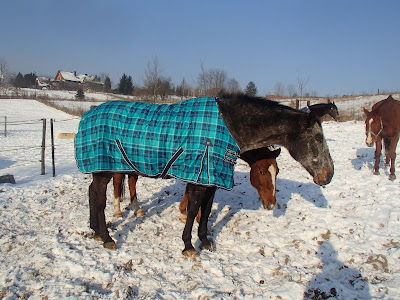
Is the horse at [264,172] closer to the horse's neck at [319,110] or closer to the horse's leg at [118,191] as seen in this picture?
the horse's neck at [319,110]

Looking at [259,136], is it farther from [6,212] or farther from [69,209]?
[6,212]

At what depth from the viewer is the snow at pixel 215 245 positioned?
3135 mm

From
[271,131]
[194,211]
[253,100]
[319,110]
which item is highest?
[253,100]

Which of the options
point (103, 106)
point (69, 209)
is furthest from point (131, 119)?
point (69, 209)

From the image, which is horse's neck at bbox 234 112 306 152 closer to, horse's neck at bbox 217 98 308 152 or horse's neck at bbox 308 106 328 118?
horse's neck at bbox 217 98 308 152

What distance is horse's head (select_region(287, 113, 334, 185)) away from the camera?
11.5ft

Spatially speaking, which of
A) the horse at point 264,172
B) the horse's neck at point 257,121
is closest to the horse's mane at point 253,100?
the horse's neck at point 257,121

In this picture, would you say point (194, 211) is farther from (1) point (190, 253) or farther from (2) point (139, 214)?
(2) point (139, 214)

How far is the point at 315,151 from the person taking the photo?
139 inches

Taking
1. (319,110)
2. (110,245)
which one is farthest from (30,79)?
(319,110)

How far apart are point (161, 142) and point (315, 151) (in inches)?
75.3

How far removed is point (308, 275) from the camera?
345 cm

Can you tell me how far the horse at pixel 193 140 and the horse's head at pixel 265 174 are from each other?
53 cm

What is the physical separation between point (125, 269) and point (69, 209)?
222cm
